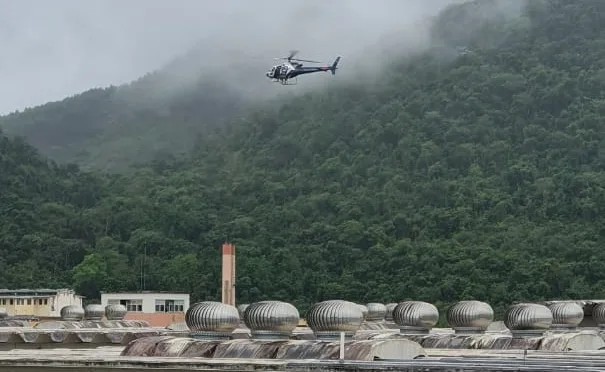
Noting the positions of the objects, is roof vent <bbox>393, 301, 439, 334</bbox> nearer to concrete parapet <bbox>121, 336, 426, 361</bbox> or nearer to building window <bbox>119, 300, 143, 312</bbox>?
concrete parapet <bbox>121, 336, 426, 361</bbox>

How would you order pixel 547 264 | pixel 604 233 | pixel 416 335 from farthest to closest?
pixel 604 233, pixel 547 264, pixel 416 335

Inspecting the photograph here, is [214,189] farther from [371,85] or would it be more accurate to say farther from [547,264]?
[547,264]

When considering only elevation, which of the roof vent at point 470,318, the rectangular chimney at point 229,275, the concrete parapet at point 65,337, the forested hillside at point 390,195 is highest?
the forested hillside at point 390,195

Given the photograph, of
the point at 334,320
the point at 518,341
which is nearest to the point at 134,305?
the point at 518,341

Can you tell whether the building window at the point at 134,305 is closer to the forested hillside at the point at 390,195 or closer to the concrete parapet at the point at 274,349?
the forested hillside at the point at 390,195

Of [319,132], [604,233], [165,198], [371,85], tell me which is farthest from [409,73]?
[604,233]

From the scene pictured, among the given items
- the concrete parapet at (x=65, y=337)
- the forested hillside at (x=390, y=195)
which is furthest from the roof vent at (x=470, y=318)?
the forested hillside at (x=390, y=195)

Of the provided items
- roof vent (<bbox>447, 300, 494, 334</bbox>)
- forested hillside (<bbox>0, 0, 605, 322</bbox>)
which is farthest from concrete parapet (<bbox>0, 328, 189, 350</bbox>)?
forested hillside (<bbox>0, 0, 605, 322</bbox>)
